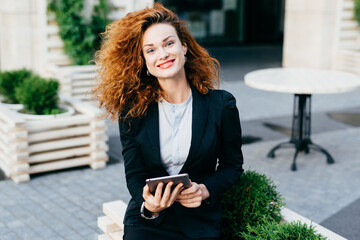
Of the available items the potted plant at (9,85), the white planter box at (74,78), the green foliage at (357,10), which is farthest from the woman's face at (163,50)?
the green foliage at (357,10)

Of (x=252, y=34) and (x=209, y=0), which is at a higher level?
(x=209, y=0)

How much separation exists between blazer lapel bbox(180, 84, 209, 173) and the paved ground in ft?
6.22

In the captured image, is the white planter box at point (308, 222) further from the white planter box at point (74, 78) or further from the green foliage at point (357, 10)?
the green foliage at point (357, 10)

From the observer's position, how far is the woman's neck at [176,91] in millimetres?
2904

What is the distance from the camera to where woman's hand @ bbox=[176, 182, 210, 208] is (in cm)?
257

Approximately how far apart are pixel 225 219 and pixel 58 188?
2817mm

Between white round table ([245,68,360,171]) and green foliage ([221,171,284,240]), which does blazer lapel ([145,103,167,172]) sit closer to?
green foliage ([221,171,284,240])

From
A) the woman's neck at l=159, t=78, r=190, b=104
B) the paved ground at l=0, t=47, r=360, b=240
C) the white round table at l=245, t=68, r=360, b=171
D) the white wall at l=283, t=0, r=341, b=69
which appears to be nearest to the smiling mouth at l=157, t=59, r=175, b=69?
the woman's neck at l=159, t=78, r=190, b=104

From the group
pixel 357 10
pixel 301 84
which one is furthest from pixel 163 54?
pixel 357 10

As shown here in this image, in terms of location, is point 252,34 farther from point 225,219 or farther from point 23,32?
point 225,219

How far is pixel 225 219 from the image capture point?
9.80 feet

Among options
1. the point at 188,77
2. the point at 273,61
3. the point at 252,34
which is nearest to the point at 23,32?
the point at 188,77

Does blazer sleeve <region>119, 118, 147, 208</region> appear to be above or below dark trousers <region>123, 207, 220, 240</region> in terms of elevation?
above

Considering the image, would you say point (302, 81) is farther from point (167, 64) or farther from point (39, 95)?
point (167, 64)
